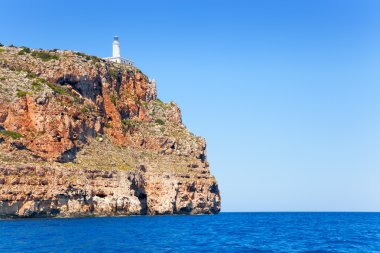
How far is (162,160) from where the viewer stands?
122250mm

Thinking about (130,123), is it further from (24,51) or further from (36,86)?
(24,51)

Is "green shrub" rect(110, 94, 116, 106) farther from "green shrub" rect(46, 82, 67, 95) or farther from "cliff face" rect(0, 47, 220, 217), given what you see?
"green shrub" rect(46, 82, 67, 95)

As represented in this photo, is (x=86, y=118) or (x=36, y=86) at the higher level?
(x=36, y=86)

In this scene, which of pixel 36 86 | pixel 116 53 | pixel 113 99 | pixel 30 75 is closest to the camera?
pixel 36 86

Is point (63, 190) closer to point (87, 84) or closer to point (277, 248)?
point (87, 84)

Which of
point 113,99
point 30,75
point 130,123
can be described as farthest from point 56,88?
point 130,123

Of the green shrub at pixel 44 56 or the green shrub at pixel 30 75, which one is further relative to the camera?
the green shrub at pixel 44 56

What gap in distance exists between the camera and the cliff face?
94438 mm

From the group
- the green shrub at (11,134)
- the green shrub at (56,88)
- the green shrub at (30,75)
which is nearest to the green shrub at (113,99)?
the green shrub at (56,88)

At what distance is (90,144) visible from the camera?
370 ft

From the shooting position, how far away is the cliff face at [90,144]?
310ft

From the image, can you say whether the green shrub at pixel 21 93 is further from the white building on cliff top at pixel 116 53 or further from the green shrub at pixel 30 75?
the white building on cliff top at pixel 116 53

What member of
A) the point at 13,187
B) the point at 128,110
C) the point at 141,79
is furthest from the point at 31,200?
the point at 141,79

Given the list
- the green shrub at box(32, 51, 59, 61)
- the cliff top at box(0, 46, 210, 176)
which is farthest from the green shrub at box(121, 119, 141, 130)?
the green shrub at box(32, 51, 59, 61)
